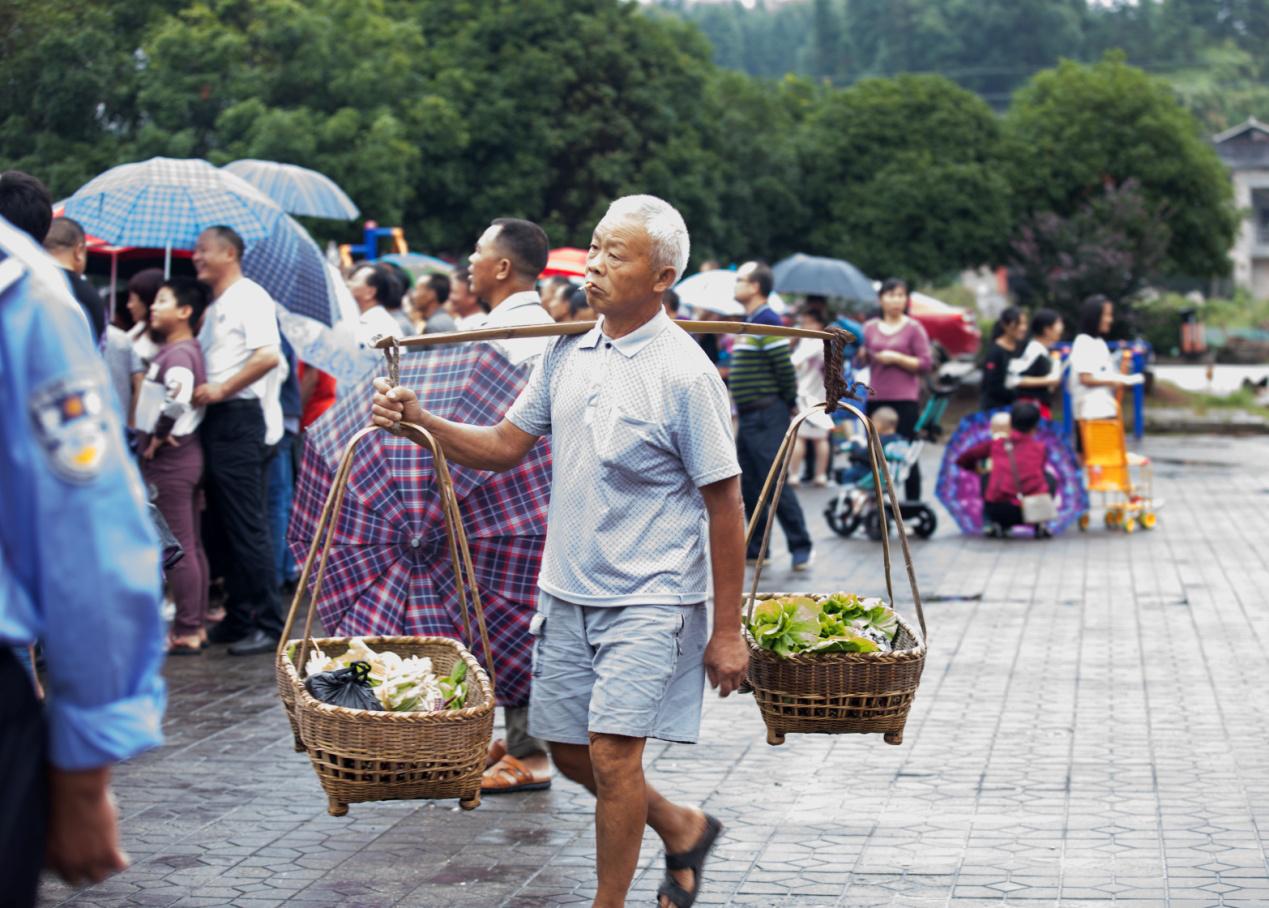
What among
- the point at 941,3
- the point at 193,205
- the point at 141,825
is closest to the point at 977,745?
the point at 141,825

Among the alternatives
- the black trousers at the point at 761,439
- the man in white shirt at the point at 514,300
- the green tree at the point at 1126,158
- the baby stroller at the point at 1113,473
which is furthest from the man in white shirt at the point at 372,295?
the green tree at the point at 1126,158

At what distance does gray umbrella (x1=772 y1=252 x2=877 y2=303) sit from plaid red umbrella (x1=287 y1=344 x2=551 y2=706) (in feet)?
50.6

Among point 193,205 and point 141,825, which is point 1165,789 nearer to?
point 141,825

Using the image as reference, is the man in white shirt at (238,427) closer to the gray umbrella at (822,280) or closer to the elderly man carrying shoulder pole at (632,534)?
the elderly man carrying shoulder pole at (632,534)

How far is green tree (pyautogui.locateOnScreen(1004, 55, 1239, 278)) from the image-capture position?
38375 mm

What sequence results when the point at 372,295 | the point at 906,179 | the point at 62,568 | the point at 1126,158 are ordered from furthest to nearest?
the point at 906,179 < the point at 1126,158 < the point at 372,295 < the point at 62,568

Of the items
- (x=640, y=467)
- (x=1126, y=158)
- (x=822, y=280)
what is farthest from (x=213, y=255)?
(x=1126, y=158)

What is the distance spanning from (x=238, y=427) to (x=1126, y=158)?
33411mm

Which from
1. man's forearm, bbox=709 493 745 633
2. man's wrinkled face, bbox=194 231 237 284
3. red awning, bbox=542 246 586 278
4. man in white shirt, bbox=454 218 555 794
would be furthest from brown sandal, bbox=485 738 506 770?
red awning, bbox=542 246 586 278

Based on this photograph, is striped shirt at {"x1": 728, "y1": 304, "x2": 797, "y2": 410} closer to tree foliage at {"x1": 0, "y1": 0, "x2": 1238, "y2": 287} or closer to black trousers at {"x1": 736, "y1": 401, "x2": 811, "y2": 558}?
black trousers at {"x1": 736, "y1": 401, "x2": 811, "y2": 558}

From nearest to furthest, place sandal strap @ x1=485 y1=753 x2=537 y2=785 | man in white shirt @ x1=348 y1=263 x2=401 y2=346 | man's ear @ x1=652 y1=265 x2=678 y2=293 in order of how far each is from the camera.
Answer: man's ear @ x1=652 y1=265 x2=678 y2=293, sandal strap @ x1=485 y1=753 x2=537 y2=785, man in white shirt @ x1=348 y1=263 x2=401 y2=346

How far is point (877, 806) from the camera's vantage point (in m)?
6.03

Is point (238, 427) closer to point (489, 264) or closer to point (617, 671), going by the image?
point (489, 264)

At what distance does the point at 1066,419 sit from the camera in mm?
20703
